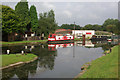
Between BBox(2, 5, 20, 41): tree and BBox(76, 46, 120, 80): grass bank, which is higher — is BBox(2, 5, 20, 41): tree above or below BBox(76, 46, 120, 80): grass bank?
above

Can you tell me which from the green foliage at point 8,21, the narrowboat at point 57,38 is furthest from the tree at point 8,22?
the narrowboat at point 57,38

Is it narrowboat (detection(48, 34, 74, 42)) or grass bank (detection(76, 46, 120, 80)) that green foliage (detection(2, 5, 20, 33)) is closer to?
narrowboat (detection(48, 34, 74, 42))

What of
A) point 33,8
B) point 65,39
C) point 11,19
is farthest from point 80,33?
point 11,19

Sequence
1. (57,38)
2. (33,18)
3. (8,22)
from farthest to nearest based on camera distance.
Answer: (33,18)
(57,38)
(8,22)

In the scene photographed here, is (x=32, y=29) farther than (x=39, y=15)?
No

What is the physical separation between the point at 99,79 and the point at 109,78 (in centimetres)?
80

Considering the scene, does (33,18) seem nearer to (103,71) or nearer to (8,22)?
(8,22)

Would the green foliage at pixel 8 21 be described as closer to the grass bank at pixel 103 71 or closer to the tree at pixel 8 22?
the tree at pixel 8 22

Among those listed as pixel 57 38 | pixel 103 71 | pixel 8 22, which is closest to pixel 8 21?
pixel 8 22

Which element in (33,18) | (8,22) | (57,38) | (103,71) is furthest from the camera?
(33,18)

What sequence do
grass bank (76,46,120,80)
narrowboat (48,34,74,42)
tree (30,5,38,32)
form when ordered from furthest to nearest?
tree (30,5,38,32)
narrowboat (48,34,74,42)
grass bank (76,46,120,80)

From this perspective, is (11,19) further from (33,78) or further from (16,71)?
(33,78)

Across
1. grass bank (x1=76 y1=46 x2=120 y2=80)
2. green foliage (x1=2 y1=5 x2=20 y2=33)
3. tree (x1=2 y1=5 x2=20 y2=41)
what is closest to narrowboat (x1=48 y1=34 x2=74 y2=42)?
tree (x1=2 y1=5 x2=20 y2=41)

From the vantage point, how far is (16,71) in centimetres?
1441
